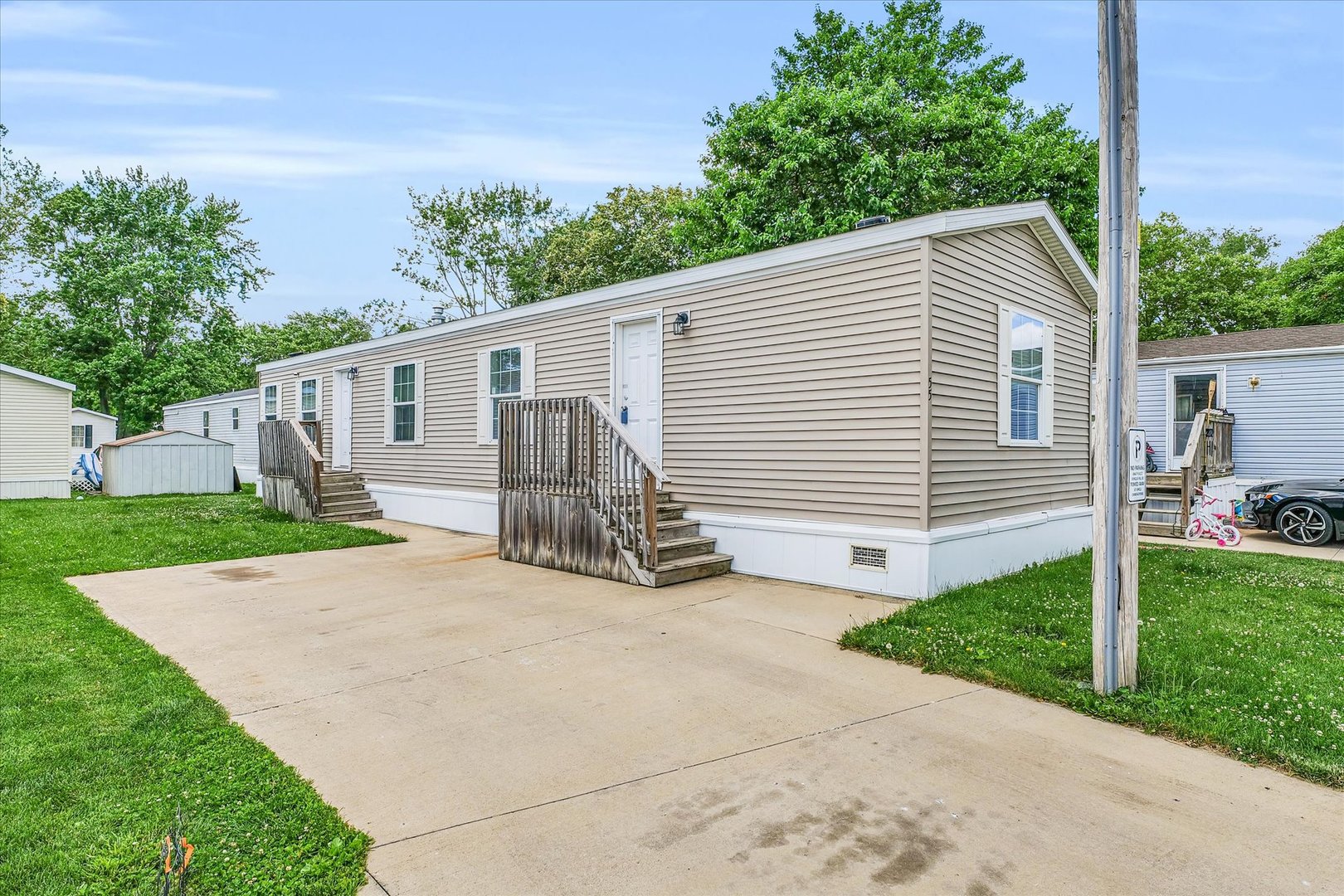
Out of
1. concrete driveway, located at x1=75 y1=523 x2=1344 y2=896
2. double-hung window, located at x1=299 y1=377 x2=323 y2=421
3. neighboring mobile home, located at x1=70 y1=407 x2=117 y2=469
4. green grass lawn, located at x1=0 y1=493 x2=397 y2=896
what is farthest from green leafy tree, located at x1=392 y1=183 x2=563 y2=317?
concrete driveway, located at x1=75 y1=523 x2=1344 y2=896

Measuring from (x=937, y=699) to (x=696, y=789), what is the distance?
160cm

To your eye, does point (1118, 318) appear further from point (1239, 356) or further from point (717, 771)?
point (1239, 356)

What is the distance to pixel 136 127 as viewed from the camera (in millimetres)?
17734

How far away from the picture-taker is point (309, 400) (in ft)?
43.1

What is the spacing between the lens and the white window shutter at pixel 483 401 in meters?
9.71

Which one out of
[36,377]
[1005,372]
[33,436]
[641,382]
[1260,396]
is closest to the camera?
[1005,372]

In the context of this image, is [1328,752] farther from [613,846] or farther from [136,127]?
[136,127]

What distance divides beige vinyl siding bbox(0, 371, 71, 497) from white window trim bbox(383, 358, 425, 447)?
921 centimetres

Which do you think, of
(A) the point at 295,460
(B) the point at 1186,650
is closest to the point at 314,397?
(A) the point at 295,460

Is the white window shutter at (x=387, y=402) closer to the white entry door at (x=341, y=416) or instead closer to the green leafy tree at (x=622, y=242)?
the white entry door at (x=341, y=416)

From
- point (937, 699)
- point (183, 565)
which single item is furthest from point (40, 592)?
point (937, 699)

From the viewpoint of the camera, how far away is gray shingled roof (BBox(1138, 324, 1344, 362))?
12242mm

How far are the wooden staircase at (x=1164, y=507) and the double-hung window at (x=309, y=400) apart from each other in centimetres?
1380

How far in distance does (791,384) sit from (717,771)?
429cm
